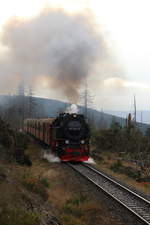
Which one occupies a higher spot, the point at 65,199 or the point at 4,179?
the point at 4,179

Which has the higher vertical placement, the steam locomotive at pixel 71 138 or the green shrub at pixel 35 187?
the steam locomotive at pixel 71 138

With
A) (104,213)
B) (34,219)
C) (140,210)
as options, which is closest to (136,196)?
(140,210)

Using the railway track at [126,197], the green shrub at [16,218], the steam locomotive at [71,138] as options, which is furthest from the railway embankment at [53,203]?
the steam locomotive at [71,138]

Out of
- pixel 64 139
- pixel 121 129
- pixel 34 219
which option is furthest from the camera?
pixel 121 129

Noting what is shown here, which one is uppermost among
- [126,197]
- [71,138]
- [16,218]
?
[71,138]

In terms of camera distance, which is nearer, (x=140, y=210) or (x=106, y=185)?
(x=140, y=210)

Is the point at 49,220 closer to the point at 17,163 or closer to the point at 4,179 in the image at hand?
the point at 4,179

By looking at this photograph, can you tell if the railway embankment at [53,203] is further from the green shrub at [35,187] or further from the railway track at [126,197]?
the railway track at [126,197]

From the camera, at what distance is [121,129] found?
1410 inches

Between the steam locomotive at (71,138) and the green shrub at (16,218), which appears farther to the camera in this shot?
the steam locomotive at (71,138)

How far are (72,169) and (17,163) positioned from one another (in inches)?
142

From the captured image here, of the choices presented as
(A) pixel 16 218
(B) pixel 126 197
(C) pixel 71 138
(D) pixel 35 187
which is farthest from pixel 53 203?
(C) pixel 71 138

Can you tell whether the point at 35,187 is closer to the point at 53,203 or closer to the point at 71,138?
the point at 53,203

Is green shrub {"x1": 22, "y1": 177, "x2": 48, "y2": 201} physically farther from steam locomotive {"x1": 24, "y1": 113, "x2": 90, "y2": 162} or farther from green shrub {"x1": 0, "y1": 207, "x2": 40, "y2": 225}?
steam locomotive {"x1": 24, "y1": 113, "x2": 90, "y2": 162}
